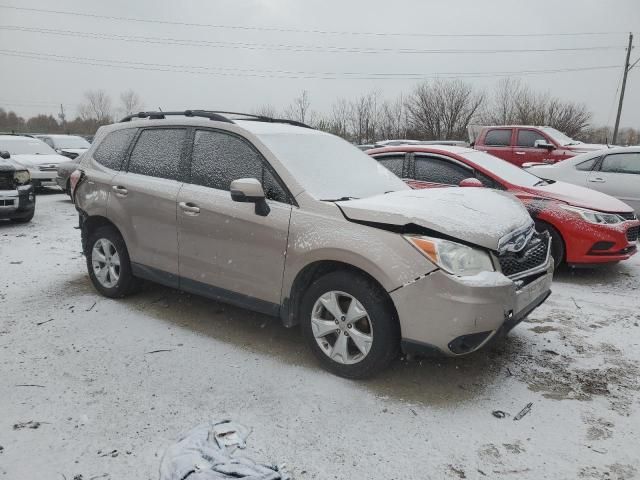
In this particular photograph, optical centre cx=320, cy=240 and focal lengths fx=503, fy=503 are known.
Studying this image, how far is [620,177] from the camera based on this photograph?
7914 millimetres

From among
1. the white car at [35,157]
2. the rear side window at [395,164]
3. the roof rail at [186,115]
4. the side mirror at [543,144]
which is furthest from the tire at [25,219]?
the side mirror at [543,144]

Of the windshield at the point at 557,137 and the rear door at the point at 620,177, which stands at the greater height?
the windshield at the point at 557,137

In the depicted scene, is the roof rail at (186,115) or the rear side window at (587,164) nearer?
the roof rail at (186,115)

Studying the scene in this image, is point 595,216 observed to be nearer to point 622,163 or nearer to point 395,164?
point 395,164

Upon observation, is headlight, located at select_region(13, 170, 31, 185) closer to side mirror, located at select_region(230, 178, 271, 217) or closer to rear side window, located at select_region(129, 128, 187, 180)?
rear side window, located at select_region(129, 128, 187, 180)

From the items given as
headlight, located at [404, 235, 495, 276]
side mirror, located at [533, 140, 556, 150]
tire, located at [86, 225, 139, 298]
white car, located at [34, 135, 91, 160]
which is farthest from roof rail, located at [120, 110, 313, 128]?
white car, located at [34, 135, 91, 160]

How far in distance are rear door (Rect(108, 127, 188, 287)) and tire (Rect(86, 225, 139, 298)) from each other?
0.15 m

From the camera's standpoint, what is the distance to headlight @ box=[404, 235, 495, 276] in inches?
117

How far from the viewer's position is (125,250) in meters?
4.66

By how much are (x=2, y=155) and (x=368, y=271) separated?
28.6ft

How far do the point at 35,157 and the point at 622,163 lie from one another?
44.9ft

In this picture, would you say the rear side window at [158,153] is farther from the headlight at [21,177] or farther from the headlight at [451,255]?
the headlight at [21,177]

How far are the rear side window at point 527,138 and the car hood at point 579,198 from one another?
286 inches

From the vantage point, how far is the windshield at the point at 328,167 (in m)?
3.67
